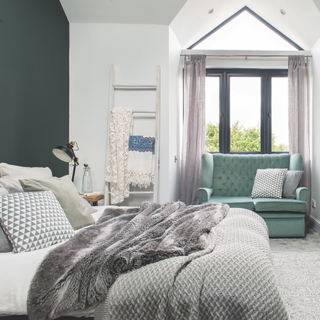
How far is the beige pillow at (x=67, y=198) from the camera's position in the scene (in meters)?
1.69

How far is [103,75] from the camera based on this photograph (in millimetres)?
3512

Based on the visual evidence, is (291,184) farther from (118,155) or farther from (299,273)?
(118,155)

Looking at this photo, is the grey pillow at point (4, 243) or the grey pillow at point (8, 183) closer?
the grey pillow at point (4, 243)

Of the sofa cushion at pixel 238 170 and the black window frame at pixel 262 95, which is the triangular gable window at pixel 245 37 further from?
the sofa cushion at pixel 238 170

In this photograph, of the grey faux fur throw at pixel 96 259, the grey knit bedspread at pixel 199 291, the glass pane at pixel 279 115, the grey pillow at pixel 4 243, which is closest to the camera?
the grey knit bedspread at pixel 199 291

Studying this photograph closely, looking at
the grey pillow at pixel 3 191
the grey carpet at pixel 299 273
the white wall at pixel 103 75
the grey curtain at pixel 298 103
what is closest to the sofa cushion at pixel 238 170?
the grey curtain at pixel 298 103

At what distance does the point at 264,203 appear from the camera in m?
3.14

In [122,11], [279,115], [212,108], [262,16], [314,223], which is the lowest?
[314,223]

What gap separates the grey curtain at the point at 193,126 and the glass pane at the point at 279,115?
1.16 meters

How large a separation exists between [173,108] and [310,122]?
202cm

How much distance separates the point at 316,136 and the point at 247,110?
1.03 m

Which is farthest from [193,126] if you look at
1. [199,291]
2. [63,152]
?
[199,291]

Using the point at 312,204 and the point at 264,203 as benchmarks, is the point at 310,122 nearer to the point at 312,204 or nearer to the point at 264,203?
the point at 312,204

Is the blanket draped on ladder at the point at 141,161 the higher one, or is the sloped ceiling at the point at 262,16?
the sloped ceiling at the point at 262,16
